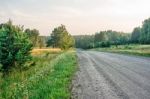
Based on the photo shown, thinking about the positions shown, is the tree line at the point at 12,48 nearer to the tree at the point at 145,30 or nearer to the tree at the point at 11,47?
the tree at the point at 11,47

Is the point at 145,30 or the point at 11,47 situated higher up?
the point at 145,30

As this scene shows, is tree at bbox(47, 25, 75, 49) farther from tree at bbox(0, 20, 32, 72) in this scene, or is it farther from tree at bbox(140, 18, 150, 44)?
tree at bbox(0, 20, 32, 72)

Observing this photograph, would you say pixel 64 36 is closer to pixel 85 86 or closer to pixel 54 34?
pixel 54 34

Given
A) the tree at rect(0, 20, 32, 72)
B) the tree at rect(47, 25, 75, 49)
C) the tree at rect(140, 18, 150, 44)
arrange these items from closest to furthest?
the tree at rect(0, 20, 32, 72) → the tree at rect(47, 25, 75, 49) → the tree at rect(140, 18, 150, 44)

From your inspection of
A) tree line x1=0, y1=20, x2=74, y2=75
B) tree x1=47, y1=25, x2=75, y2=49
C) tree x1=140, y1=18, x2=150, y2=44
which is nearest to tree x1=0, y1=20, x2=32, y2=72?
tree line x1=0, y1=20, x2=74, y2=75

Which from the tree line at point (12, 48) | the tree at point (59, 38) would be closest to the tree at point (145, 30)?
the tree at point (59, 38)

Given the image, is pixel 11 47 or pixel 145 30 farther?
pixel 145 30

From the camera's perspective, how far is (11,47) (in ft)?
102

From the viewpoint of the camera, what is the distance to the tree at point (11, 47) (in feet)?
102

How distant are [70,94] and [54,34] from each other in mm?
89541

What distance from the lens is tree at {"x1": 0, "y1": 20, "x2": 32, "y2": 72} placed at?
3106 cm

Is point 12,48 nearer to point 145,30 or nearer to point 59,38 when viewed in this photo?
point 59,38

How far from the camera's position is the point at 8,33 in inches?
1246

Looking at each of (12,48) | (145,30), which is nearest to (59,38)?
(145,30)
